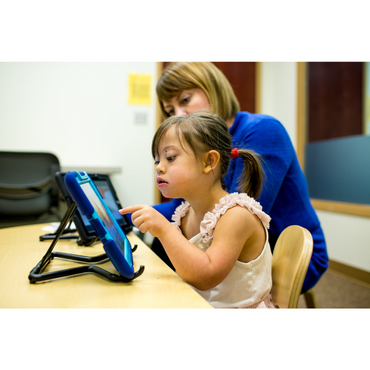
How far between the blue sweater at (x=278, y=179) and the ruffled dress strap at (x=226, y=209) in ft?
0.22

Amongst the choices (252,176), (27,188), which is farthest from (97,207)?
(27,188)

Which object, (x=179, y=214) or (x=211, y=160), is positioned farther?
(x=179, y=214)

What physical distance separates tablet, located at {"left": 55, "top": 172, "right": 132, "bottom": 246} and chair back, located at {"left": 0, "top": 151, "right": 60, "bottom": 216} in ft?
0.61

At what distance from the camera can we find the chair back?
0.68 m

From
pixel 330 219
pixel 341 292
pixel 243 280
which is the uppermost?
pixel 243 280

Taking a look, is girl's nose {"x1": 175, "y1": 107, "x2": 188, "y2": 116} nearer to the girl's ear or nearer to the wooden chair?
the girl's ear

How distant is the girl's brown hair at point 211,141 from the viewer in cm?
52

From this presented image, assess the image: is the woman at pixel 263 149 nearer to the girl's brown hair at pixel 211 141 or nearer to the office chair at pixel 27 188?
the girl's brown hair at pixel 211 141

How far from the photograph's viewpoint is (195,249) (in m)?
0.43

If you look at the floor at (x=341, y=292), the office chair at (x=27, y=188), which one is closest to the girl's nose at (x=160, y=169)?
the office chair at (x=27, y=188)

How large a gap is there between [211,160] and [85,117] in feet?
1.67

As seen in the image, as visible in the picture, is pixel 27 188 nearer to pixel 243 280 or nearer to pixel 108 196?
pixel 108 196
